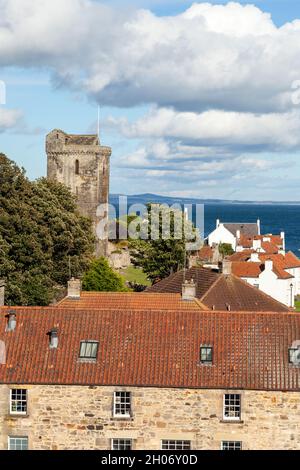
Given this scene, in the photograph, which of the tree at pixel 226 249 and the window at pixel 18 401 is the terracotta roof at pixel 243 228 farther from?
the window at pixel 18 401

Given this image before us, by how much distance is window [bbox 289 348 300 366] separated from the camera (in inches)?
1218

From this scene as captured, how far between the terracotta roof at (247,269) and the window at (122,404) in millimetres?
44265

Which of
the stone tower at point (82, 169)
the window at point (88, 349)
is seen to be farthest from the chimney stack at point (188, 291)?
the stone tower at point (82, 169)

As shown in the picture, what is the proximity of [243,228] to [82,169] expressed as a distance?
6279cm

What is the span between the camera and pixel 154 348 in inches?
1256

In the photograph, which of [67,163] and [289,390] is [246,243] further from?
[289,390]

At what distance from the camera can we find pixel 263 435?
3016 cm

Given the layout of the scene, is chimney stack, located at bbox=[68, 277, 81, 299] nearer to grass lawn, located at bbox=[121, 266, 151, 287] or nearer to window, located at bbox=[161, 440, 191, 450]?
window, located at bbox=[161, 440, 191, 450]

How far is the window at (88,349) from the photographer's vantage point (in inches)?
1240

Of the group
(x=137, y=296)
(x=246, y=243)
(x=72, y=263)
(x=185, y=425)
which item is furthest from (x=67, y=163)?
A: (x=185, y=425)

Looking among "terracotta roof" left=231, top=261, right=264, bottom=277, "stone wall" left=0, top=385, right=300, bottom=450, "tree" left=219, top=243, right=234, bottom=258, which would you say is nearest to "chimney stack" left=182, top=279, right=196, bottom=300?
"stone wall" left=0, top=385, right=300, bottom=450

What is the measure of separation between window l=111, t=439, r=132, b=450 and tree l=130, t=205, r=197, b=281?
128 feet

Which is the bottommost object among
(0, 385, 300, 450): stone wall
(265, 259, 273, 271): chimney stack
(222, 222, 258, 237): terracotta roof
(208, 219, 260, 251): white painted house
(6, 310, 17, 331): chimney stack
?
(0, 385, 300, 450): stone wall
